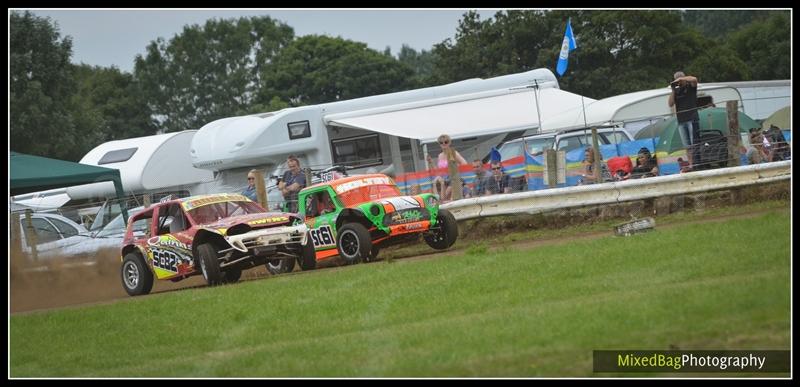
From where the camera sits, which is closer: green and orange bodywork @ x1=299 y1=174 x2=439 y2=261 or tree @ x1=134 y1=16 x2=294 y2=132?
green and orange bodywork @ x1=299 y1=174 x2=439 y2=261

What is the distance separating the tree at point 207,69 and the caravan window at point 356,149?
55.7 metres

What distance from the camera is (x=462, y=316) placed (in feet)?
38.9

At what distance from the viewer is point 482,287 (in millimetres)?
13414

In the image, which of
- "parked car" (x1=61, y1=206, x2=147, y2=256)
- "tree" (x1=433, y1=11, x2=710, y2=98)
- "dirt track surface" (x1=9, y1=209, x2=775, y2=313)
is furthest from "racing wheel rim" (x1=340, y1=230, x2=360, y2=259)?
"tree" (x1=433, y1=11, x2=710, y2=98)

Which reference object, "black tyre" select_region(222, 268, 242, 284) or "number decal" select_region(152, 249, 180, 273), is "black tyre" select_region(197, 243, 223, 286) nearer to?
"number decal" select_region(152, 249, 180, 273)

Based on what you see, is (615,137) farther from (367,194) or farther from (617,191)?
(367,194)

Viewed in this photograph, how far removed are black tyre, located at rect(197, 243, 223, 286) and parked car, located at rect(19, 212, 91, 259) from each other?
13.2ft

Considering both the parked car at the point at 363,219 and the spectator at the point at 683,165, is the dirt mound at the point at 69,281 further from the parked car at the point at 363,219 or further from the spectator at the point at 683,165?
the spectator at the point at 683,165

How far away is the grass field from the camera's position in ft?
31.8

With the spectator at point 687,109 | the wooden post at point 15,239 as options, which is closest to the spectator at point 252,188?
the wooden post at point 15,239

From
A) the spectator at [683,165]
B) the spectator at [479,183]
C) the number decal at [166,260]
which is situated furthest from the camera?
the spectator at [479,183]

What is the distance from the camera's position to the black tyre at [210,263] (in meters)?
17.8

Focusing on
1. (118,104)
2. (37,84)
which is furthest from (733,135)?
(118,104)

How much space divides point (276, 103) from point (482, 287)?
59356mm
